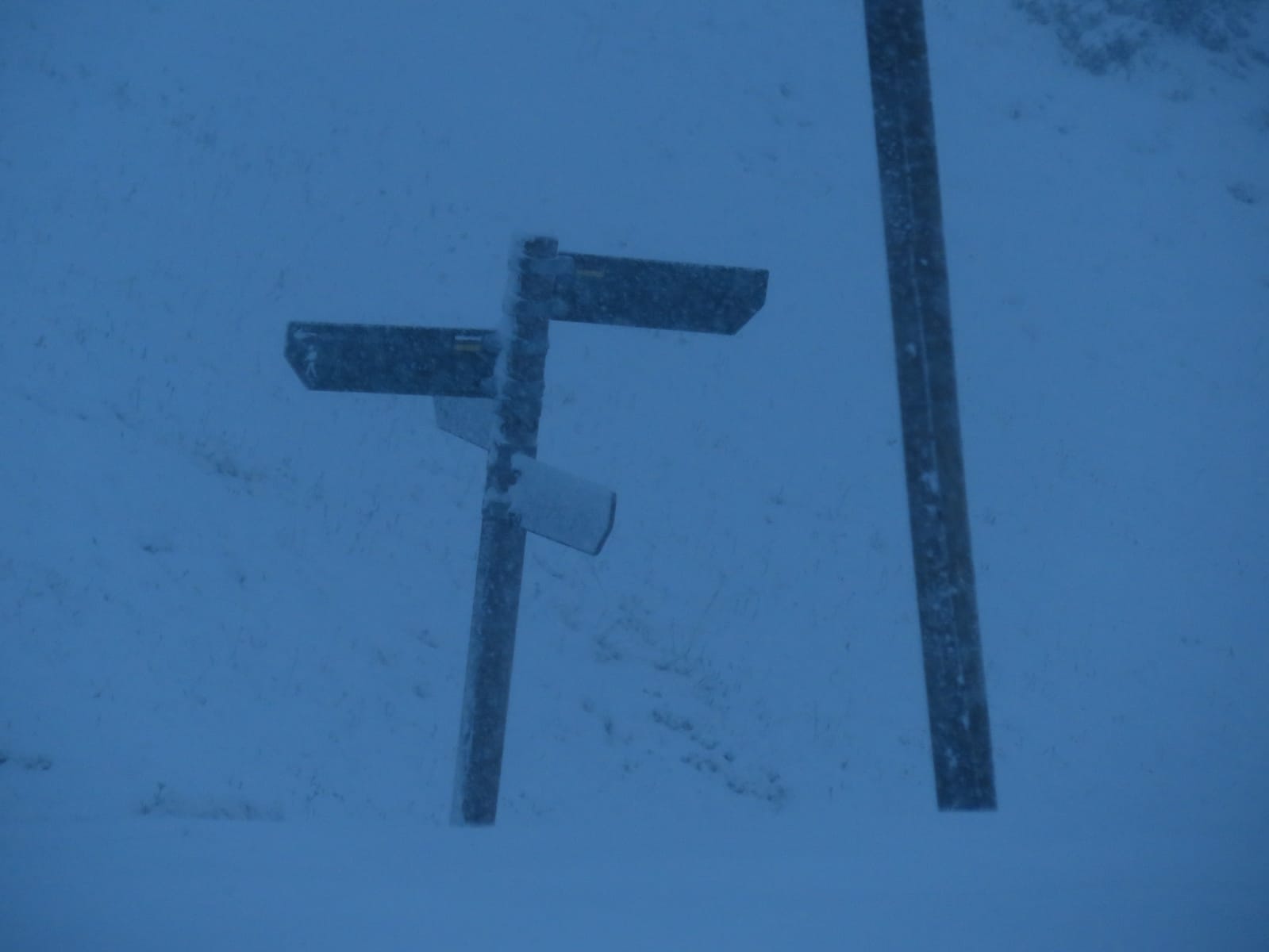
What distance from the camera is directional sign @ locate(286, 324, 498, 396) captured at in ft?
12.0

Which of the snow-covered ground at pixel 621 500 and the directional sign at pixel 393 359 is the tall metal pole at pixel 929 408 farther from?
the directional sign at pixel 393 359

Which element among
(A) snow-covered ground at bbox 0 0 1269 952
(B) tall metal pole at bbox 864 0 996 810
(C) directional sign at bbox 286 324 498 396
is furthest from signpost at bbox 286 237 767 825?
(B) tall metal pole at bbox 864 0 996 810

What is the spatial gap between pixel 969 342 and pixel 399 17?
7996mm

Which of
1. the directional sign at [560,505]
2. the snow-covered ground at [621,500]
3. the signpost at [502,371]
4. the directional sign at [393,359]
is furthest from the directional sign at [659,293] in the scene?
the snow-covered ground at [621,500]

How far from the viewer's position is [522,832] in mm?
3527

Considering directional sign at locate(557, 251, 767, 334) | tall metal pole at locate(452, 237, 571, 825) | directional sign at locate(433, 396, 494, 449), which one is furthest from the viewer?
directional sign at locate(433, 396, 494, 449)

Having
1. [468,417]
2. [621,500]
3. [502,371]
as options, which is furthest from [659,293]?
[621,500]

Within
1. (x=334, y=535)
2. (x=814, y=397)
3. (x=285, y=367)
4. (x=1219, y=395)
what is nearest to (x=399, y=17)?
(x=285, y=367)

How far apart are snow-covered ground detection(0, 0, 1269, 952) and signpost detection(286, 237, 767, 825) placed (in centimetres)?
42

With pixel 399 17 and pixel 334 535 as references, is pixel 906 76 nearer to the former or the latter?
pixel 334 535

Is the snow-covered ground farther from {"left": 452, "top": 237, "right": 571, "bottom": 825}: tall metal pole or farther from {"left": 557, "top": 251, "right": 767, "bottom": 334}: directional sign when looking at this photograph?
{"left": 557, "top": 251, "right": 767, "bottom": 334}: directional sign

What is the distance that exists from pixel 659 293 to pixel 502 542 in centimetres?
110

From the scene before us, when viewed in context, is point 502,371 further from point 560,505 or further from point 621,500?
point 621,500

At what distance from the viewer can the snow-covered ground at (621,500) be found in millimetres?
3230
